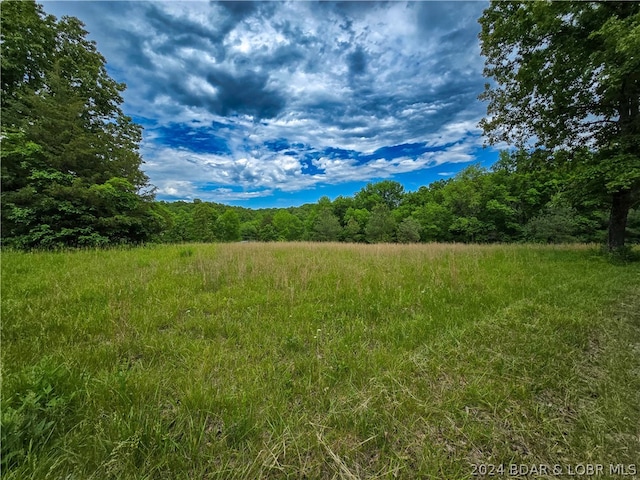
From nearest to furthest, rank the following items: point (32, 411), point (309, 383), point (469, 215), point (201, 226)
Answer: point (32, 411) < point (309, 383) < point (469, 215) < point (201, 226)

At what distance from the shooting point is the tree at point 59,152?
8.16 m

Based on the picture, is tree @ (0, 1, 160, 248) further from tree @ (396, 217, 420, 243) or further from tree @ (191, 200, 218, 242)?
tree @ (191, 200, 218, 242)

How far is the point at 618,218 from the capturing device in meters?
8.57

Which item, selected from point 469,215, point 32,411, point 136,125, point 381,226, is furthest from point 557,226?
point 136,125

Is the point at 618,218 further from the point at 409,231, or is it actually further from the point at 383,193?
the point at 383,193

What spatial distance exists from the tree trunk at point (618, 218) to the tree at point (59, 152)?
18509 millimetres

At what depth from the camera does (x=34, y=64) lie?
10.6 meters

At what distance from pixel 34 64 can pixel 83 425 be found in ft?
56.6

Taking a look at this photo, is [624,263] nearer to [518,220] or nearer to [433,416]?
[433,416]

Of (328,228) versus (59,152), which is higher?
(59,152)

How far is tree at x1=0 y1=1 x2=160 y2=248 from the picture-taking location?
26.8 ft

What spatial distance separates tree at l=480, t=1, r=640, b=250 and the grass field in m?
6.73

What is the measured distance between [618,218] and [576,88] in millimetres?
4893

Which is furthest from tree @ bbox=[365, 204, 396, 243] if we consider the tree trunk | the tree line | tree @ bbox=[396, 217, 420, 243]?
the tree trunk
